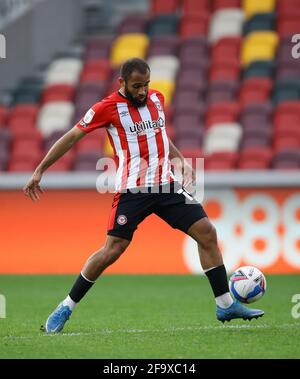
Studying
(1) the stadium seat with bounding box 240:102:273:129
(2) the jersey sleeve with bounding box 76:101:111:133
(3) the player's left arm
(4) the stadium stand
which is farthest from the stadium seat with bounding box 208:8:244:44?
(2) the jersey sleeve with bounding box 76:101:111:133

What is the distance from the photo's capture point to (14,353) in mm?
6867

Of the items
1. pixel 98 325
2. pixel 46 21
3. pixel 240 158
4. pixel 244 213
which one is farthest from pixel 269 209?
pixel 46 21

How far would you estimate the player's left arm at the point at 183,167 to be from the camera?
818 centimetres

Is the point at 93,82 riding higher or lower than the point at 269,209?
higher

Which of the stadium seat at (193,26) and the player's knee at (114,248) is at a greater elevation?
the stadium seat at (193,26)

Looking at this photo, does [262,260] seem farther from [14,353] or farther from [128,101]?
[14,353]

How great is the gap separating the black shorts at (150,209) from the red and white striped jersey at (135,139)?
86mm

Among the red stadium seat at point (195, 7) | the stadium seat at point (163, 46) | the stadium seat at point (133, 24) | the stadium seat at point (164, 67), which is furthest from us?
the stadium seat at point (133, 24)

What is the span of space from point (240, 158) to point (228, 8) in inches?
170

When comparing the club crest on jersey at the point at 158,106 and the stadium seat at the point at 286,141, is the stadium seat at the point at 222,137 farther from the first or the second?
the club crest on jersey at the point at 158,106

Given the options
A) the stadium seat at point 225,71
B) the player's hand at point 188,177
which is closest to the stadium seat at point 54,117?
the stadium seat at point 225,71

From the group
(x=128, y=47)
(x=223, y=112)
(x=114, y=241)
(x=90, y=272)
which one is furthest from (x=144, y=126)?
(x=128, y=47)

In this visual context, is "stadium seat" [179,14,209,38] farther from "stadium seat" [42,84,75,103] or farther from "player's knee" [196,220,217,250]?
"player's knee" [196,220,217,250]

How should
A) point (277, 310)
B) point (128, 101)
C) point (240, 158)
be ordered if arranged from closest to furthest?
point (128, 101), point (277, 310), point (240, 158)
